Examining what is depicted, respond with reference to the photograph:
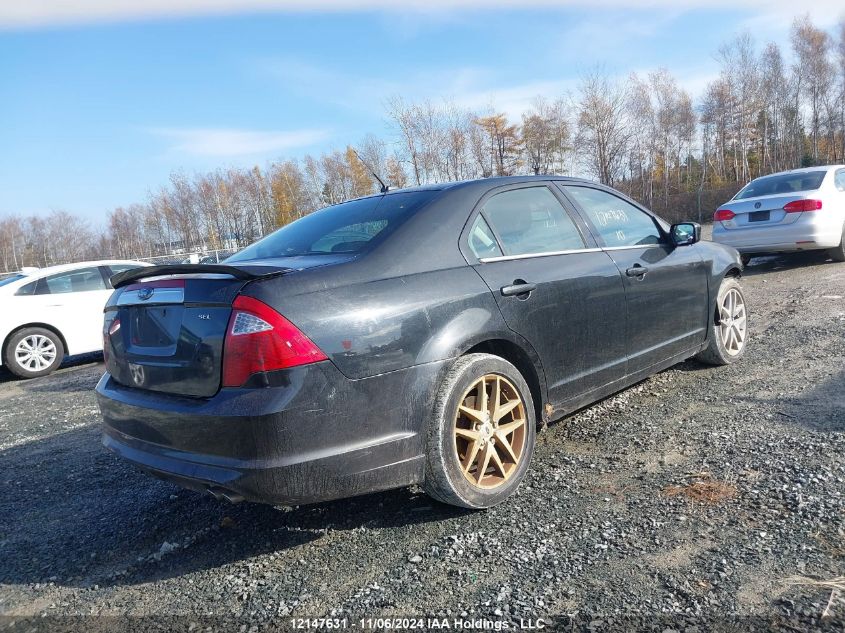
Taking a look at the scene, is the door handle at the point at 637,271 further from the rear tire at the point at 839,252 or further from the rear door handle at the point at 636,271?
the rear tire at the point at 839,252

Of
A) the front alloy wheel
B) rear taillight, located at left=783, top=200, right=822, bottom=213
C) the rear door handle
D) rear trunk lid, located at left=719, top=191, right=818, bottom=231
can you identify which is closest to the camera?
the rear door handle

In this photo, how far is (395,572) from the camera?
2375mm

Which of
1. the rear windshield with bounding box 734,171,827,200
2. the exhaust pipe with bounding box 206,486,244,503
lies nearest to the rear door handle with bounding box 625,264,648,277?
the exhaust pipe with bounding box 206,486,244,503

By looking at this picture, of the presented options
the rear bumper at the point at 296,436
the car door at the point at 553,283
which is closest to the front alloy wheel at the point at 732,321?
the car door at the point at 553,283

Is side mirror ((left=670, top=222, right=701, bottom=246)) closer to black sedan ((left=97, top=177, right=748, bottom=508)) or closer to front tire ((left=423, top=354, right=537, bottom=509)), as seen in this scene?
black sedan ((left=97, top=177, right=748, bottom=508))

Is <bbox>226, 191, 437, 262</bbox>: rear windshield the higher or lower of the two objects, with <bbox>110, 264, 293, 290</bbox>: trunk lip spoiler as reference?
higher

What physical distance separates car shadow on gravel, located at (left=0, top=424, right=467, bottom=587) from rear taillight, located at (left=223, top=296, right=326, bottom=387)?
3.03 ft

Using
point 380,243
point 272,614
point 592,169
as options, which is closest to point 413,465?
point 272,614

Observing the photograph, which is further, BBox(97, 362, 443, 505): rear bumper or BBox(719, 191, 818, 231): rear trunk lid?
BBox(719, 191, 818, 231): rear trunk lid

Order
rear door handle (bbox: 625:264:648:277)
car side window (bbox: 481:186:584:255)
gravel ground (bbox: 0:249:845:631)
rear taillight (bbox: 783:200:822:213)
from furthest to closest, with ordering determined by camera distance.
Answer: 1. rear taillight (bbox: 783:200:822:213)
2. rear door handle (bbox: 625:264:648:277)
3. car side window (bbox: 481:186:584:255)
4. gravel ground (bbox: 0:249:845:631)

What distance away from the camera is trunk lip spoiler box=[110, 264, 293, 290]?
93.7 inches

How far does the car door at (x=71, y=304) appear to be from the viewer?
8188mm

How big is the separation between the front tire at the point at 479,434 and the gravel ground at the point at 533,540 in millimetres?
149

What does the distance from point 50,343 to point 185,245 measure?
6160cm
